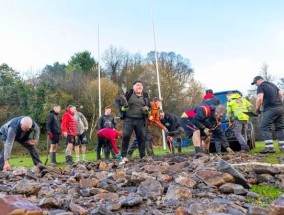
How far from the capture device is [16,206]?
2.61 meters

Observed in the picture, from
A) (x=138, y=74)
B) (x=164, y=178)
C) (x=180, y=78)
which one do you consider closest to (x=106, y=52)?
(x=138, y=74)

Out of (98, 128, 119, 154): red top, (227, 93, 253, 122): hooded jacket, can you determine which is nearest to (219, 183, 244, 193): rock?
(227, 93, 253, 122): hooded jacket

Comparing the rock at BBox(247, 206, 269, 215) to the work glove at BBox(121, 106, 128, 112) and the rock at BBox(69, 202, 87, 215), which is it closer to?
the rock at BBox(69, 202, 87, 215)

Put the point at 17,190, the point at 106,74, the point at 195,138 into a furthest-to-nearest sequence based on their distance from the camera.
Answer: the point at 106,74 → the point at 195,138 → the point at 17,190

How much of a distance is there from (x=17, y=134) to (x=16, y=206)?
568 centimetres

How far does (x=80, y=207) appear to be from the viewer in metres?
3.12

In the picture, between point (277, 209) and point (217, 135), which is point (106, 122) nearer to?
point (217, 135)

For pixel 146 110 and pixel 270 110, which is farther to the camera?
pixel 270 110

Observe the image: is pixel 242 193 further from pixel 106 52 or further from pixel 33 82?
pixel 106 52

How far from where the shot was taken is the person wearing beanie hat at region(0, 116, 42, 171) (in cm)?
750

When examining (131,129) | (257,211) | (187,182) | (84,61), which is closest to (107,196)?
(187,182)

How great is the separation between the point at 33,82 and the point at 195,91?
57.4ft

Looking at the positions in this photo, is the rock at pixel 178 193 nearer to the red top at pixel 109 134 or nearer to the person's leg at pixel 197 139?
the person's leg at pixel 197 139

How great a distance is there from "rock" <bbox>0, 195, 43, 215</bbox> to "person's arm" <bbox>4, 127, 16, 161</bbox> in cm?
499
